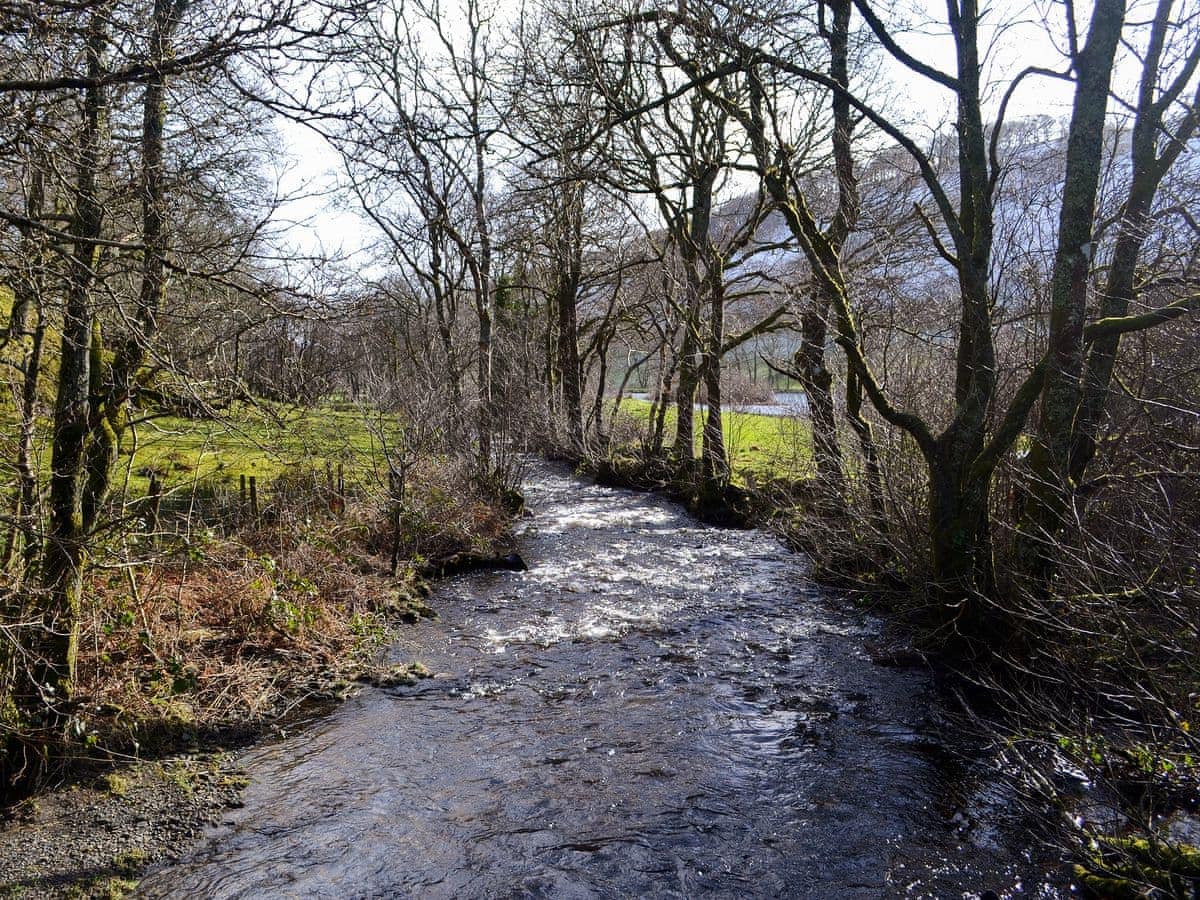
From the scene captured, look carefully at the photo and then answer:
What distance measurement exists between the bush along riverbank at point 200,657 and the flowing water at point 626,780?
420 mm

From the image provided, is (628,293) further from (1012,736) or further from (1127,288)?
(1012,736)

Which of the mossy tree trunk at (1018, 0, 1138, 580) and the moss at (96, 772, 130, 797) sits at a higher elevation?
the mossy tree trunk at (1018, 0, 1138, 580)

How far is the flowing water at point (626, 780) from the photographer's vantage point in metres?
4.82

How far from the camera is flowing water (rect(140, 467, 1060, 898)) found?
4.82m

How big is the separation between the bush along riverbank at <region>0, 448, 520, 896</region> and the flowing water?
1.38 feet

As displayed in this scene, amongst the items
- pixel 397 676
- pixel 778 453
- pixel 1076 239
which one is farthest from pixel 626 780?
pixel 778 453

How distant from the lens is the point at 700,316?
17.2m

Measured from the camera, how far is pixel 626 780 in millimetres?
5992

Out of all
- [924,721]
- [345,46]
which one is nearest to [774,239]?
[924,721]

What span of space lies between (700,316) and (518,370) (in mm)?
5875

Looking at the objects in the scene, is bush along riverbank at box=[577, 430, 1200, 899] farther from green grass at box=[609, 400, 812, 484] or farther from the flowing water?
green grass at box=[609, 400, 812, 484]

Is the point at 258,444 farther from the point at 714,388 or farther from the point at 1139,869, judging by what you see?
the point at 714,388

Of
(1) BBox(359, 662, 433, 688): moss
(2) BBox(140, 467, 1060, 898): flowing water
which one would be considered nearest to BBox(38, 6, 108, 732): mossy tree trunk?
(2) BBox(140, 467, 1060, 898): flowing water

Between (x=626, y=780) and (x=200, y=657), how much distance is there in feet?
14.1
